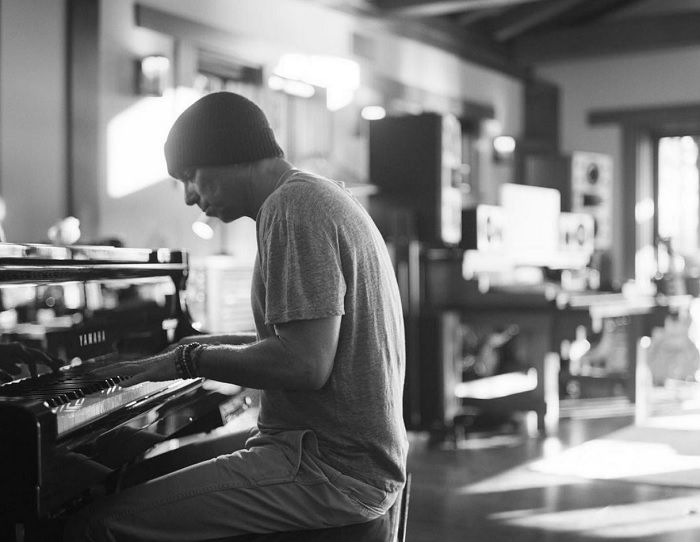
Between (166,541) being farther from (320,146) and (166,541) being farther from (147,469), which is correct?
(320,146)

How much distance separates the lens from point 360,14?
6.43 meters

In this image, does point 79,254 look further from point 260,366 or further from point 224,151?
point 260,366

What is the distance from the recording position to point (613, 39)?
→ 323 inches

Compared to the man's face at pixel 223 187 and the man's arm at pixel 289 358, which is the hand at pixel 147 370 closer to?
the man's arm at pixel 289 358

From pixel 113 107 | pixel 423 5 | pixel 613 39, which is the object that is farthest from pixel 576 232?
pixel 113 107

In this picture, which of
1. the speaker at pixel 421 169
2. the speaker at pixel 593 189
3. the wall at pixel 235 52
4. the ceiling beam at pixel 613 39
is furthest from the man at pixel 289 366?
the ceiling beam at pixel 613 39

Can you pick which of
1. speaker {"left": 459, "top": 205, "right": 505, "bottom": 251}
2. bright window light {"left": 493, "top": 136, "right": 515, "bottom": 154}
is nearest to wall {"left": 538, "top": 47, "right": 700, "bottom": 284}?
bright window light {"left": 493, "top": 136, "right": 515, "bottom": 154}

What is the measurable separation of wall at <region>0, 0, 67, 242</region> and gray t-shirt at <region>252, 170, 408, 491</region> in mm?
2900

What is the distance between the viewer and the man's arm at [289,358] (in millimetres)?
1490

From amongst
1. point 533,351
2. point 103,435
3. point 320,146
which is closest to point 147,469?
point 103,435

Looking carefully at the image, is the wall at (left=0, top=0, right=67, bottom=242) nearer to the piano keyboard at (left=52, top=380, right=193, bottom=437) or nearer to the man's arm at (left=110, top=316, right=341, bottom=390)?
the piano keyboard at (left=52, top=380, right=193, bottom=437)

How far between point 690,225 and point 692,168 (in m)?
0.53

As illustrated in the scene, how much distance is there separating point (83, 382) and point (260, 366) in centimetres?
38

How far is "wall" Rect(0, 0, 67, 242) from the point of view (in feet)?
13.7
